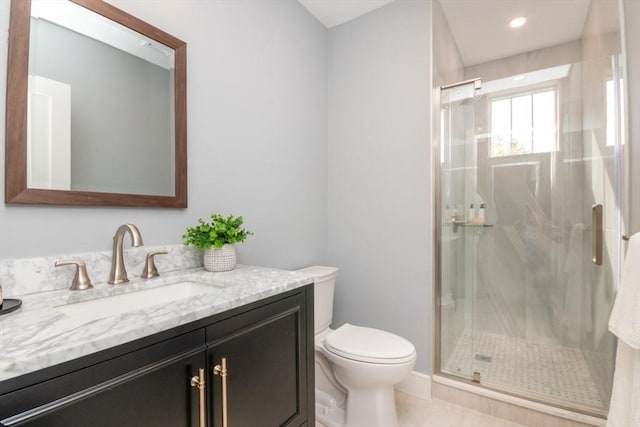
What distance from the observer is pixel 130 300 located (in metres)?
1.04

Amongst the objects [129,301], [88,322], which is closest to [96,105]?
[129,301]

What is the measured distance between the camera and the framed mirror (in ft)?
3.05

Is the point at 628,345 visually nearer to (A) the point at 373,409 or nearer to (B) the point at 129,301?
(A) the point at 373,409

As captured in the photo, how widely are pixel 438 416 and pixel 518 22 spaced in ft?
9.07

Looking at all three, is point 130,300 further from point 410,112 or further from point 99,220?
point 410,112

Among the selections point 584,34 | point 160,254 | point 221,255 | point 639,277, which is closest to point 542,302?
point 639,277

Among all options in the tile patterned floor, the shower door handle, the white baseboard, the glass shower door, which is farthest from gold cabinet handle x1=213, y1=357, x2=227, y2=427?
the shower door handle

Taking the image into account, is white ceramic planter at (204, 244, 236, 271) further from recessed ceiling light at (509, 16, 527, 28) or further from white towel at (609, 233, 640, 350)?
recessed ceiling light at (509, 16, 527, 28)

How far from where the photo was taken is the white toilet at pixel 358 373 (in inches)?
56.4

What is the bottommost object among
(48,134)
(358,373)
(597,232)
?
(358,373)

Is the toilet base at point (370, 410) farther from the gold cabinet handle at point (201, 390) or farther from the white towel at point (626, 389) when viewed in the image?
the gold cabinet handle at point (201, 390)

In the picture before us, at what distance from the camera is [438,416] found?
1.71m

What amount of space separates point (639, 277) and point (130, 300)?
1.80 m

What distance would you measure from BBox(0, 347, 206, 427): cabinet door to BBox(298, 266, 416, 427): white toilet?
89 cm
